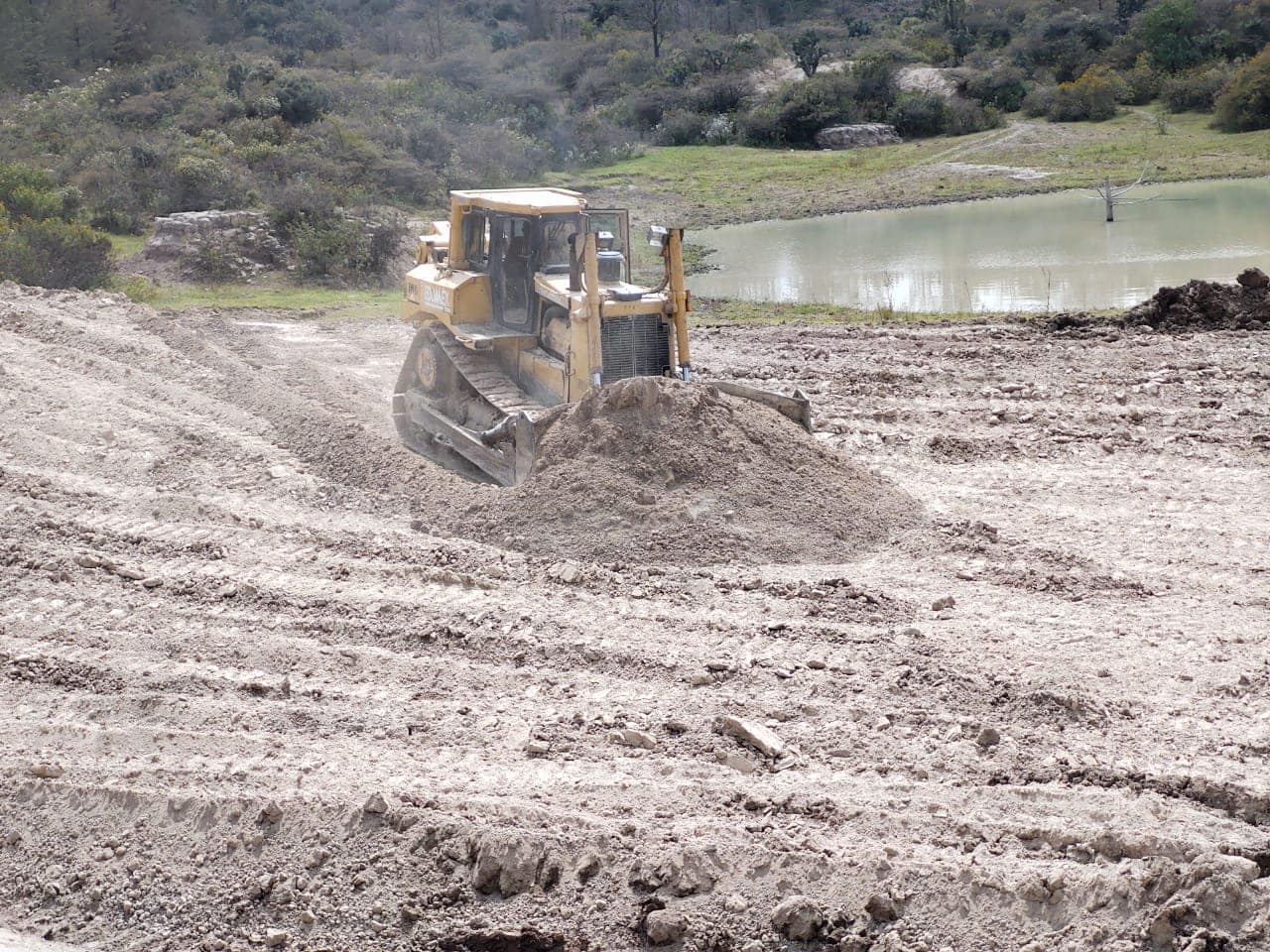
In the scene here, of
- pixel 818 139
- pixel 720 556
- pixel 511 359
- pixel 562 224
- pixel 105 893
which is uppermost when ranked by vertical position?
pixel 818 139

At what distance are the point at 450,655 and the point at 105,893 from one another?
2365 millimetres

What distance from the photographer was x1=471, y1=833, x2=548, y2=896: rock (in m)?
5.31

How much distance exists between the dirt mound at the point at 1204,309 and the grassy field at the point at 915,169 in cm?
1632

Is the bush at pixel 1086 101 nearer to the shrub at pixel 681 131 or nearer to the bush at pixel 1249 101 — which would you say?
the bush at pixel 1249 101

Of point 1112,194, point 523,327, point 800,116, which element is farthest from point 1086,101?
point 523,327

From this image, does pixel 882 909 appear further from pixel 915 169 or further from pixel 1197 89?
pixel 1197 89

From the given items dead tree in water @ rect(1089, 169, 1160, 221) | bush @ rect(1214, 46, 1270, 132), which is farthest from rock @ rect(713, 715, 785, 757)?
bush @ rect(1214, 46, 1270, 132)

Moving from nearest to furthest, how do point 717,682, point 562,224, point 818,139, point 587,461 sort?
1. point 717,682
2. point 587,461
3. point 562,224
4. point 818,139

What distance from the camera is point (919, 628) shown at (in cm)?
758

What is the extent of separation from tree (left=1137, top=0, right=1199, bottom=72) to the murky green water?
1803 centimetres

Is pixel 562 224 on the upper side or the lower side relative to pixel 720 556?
upper

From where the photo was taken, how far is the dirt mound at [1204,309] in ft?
52.2

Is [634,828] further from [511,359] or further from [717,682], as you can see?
[511,359]

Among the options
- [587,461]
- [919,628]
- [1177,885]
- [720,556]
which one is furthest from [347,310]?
[1177,885]
